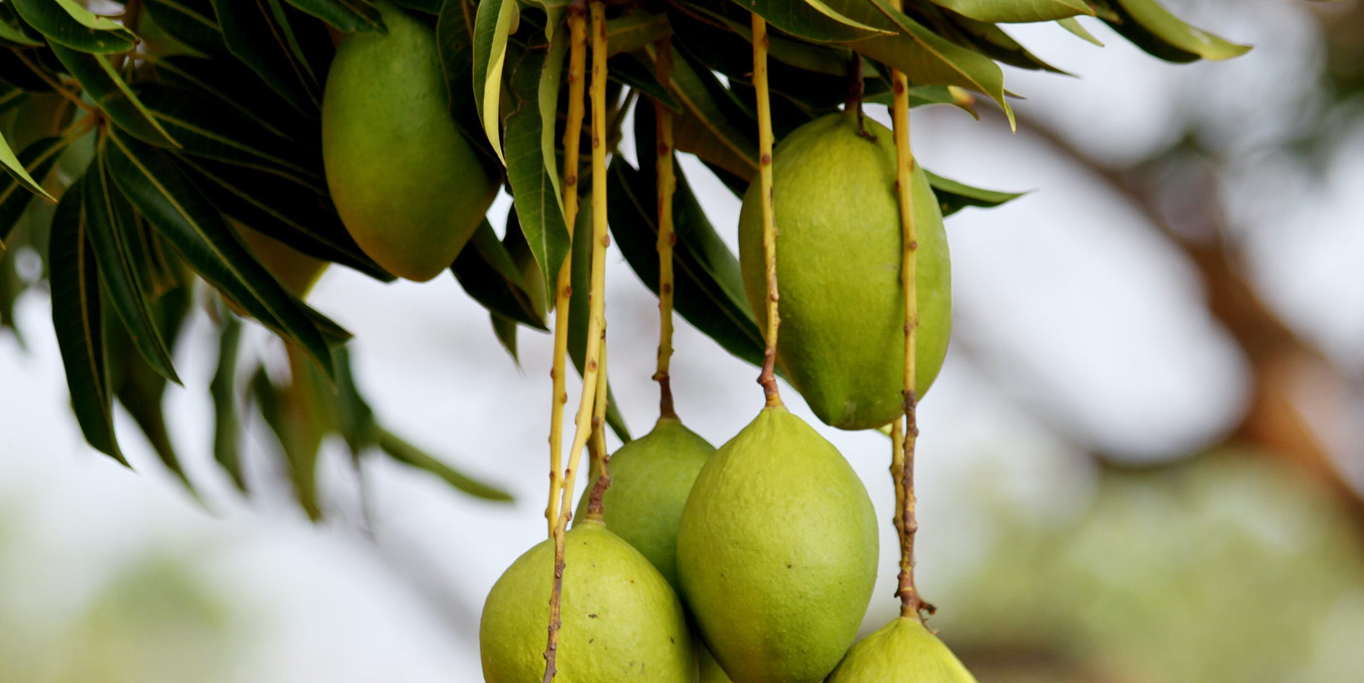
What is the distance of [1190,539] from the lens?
435 centimetres

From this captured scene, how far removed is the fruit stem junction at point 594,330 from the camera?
33cm

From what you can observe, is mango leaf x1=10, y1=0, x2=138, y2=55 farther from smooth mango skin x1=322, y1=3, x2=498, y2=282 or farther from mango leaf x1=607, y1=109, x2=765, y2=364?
mango leaf x1=607, y1=109, x2=765, y2=364

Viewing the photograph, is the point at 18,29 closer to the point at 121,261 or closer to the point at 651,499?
the point at 121,261

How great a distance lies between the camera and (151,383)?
80cm

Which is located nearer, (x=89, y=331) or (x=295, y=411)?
(x=89, y=331)

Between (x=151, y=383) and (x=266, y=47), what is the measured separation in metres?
0.39

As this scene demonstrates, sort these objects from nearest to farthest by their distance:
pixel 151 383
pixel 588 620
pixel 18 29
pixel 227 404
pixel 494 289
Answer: pixel 588 620 → pixel 18 29 → pixel 494 289 → pixel 151 383 → pixel 227 404

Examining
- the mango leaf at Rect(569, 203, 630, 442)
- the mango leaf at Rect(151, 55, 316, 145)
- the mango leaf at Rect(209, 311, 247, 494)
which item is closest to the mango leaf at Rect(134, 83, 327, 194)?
the mango leaf at Rect(151, 55, 316, 145)

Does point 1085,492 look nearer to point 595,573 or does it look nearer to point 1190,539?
point 1190,539

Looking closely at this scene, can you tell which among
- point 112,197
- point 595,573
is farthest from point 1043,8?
point 112,197

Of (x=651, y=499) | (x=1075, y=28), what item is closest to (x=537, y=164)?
(x=651, y=499)

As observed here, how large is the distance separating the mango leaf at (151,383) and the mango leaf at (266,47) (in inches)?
13.3

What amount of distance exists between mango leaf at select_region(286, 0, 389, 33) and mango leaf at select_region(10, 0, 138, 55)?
61 millimetres

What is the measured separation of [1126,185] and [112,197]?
104 inches
